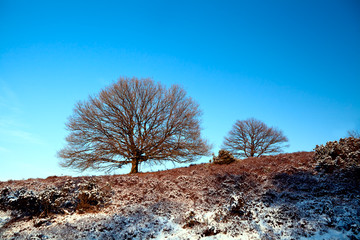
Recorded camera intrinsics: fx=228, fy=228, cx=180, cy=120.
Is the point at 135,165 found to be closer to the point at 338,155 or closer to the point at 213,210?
the point at 213,210

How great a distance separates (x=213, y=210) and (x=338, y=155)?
7.20 m

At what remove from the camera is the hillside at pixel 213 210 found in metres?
6.91

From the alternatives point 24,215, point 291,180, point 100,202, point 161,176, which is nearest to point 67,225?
point 100,202

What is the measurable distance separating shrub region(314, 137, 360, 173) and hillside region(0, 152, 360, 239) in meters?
0.46

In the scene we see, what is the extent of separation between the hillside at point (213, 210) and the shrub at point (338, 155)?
1.52ft

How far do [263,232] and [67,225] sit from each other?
665 cm

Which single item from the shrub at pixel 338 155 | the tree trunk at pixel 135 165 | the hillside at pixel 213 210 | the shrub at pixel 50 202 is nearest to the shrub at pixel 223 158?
the hillside at pixel 213 210

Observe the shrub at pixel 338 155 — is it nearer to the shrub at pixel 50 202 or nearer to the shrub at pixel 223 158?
the shrub at pixel 223 158

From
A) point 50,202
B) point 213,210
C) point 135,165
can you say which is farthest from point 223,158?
point 50,202

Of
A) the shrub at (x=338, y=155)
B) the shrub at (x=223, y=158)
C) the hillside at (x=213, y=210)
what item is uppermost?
the shrub at (x=223, y=158)

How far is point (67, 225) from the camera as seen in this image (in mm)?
8125

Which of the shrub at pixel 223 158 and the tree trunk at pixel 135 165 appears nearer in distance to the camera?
the shrub at pixel 223 158

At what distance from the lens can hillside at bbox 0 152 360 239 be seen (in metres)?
6.91

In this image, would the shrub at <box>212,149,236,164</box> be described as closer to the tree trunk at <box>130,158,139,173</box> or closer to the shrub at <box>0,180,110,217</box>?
the tree trunk at <box>130,158,139,173</box>
